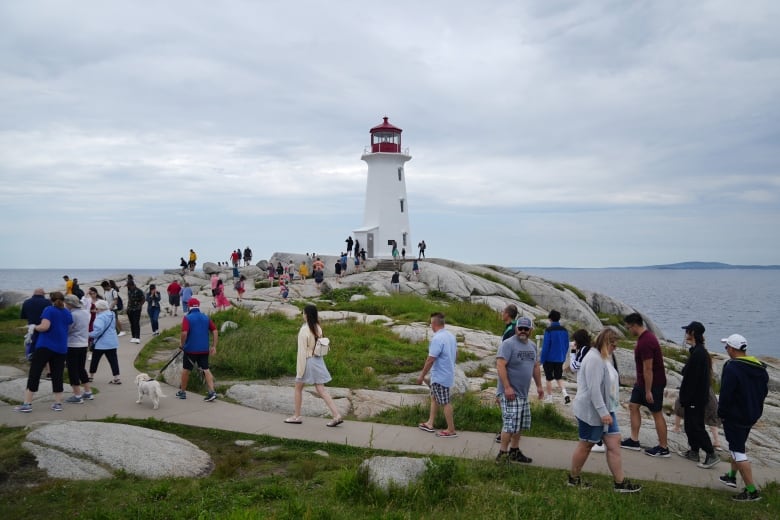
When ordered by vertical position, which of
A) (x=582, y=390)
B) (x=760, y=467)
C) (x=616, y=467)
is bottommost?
(x=760, y=467)

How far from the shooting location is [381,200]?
47562 mm

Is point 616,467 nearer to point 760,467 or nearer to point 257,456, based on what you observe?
point 760,467

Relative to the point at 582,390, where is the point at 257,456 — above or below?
below

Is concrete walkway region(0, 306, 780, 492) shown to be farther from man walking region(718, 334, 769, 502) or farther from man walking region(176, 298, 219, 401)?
man walking region(718, 334, 769, 502)

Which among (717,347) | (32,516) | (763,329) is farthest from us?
(763,329)

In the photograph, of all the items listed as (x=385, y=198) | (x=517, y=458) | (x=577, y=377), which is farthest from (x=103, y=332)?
(x=385, y=198)

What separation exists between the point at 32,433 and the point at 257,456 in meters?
3.03

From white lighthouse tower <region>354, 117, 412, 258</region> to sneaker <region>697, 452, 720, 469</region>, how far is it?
1524 inches

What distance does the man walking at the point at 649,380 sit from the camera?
834 cm

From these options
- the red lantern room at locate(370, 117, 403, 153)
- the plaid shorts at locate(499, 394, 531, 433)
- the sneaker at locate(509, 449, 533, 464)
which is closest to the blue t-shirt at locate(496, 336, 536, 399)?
the plaid shorts at locate(499, 394, 531, 433)

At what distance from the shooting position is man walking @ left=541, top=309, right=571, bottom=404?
1233 cm

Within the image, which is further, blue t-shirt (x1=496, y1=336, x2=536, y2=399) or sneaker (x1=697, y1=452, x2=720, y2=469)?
sneaker (x1=697, y1=452, x2=720, y2=469)

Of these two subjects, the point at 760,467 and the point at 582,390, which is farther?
the point at 760,467

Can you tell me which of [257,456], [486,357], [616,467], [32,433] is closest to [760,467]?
[616,467]
